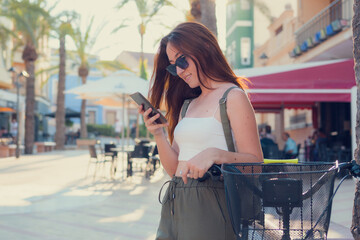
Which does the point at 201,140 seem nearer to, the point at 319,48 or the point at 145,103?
the point at 145,103

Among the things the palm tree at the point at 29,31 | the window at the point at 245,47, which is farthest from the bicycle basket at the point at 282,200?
the window at the point at 245,47

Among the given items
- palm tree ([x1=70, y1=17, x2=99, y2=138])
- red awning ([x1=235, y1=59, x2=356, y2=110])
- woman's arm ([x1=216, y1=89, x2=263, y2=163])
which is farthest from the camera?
palm tree ([x1=70, y1=17, x2=99, y2=138])

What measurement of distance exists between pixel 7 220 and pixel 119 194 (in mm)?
2979

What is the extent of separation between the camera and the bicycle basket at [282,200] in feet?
5.33

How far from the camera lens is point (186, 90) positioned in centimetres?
254

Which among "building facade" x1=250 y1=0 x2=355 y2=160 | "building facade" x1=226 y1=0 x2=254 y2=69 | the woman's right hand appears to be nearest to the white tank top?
the woman's right hand

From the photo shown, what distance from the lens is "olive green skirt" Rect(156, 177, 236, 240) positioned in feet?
6.39

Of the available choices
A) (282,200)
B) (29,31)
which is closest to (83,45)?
(29,31)

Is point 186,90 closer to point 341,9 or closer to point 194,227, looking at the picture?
point 194,227

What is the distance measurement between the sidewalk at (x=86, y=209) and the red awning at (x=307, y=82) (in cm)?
202

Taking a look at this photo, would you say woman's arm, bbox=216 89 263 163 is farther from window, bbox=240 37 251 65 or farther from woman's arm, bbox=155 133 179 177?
window, bbox=240 37 251 65

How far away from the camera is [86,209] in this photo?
763 centimetres

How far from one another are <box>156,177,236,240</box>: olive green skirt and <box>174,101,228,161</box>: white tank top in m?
0.14

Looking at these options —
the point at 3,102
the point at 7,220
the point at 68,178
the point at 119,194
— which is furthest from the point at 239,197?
the point at 3,102
